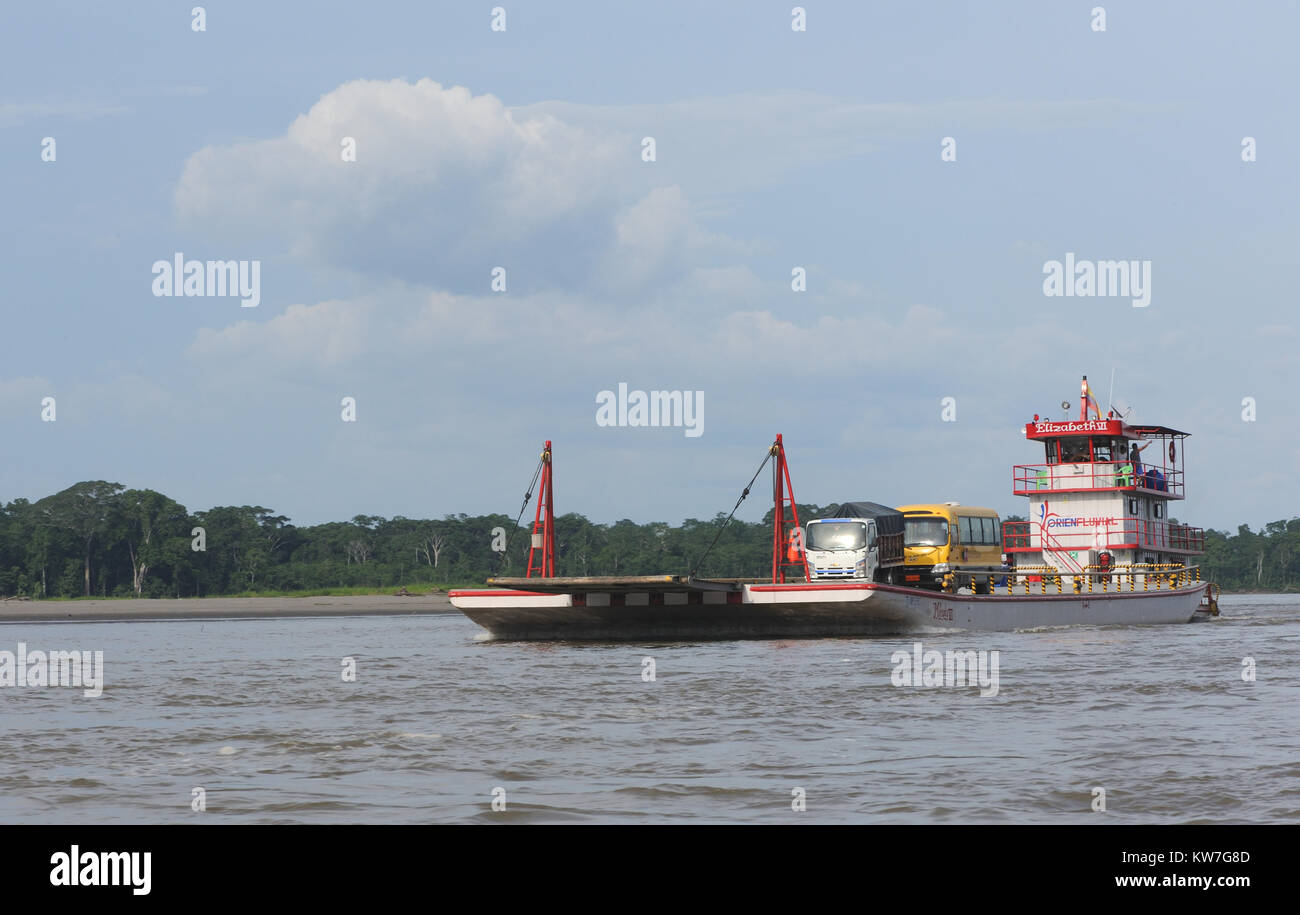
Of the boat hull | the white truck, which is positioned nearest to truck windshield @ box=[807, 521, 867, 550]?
the white truck

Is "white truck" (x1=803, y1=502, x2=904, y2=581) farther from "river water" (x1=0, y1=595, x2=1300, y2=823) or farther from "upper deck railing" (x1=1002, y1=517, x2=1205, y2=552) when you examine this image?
"upper deck railing" (x1=1002, y1=517, x2=1205, y2=552)

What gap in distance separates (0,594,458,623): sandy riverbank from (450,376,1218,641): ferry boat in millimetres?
49727

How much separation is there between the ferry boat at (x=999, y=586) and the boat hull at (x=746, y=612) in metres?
0.04

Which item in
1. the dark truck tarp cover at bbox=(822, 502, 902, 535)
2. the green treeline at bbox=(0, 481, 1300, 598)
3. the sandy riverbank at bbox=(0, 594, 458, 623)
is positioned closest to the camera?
the dark truck tarp cover at bbox=(822, 502, 902, 535)

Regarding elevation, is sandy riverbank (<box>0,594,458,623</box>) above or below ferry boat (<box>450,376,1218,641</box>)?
below

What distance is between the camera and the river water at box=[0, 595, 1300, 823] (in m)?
11.9

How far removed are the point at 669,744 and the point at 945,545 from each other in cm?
Result: 2858

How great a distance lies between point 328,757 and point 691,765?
4.19m

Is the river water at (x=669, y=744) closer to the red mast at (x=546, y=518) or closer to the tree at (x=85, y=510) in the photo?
the red mast at (x=546, y=518)

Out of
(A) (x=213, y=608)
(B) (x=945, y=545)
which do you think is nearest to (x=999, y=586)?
(B) (x=945, y=545)

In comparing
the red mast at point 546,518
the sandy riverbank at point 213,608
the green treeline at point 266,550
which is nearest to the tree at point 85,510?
the green treeline at point 266,550

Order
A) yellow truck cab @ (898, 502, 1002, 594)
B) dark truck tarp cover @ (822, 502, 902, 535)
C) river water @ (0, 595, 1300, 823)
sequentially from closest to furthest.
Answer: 1. river water @ (0, 595, 1300, 823)
2. dark truck tarp cover @ (822, 502, 902, 535)
3. yellow truck cab @ (898, 502, 1002, 594)
